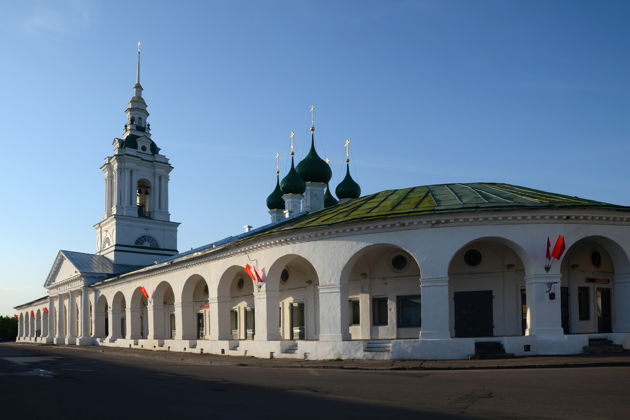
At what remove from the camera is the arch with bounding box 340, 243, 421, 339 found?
79.8ft

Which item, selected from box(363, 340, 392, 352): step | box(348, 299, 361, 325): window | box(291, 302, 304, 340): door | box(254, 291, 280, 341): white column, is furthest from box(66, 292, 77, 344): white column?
box(363, 340, 392, 352): step

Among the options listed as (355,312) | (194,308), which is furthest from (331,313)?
(194,308)

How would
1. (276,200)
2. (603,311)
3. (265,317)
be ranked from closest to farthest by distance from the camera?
(603,311) → (265,317) → (276,200)

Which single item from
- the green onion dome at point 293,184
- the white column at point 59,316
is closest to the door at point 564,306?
the green onion dome at point 293,184

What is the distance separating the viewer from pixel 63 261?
188 feet

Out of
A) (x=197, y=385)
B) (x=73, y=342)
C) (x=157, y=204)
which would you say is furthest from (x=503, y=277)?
(x=73, y=342)

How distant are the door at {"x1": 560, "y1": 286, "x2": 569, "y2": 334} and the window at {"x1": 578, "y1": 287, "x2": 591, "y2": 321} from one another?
0.52 metres

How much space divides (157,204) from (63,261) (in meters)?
10.1

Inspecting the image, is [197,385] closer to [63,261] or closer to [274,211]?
[274,211]

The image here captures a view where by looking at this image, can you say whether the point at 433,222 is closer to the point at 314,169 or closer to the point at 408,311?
the point at 408,311

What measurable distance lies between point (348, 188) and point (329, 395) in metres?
32.9

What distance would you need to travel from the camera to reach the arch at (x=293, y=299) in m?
26.2

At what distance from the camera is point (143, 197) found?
57000 millimetres

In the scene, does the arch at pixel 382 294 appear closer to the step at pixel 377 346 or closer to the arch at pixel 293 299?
the step at pixel 377 346
